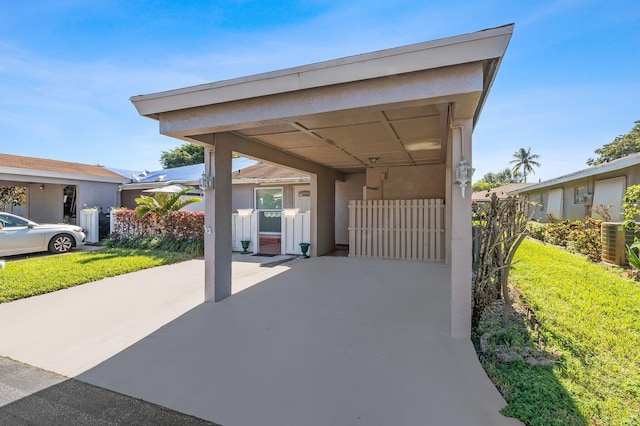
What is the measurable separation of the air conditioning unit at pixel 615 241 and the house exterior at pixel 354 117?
389cm

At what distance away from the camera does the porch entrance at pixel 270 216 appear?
37.1 ft

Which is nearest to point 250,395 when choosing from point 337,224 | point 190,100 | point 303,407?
point 303,407

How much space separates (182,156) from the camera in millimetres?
32656

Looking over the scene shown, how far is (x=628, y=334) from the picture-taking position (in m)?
3.36

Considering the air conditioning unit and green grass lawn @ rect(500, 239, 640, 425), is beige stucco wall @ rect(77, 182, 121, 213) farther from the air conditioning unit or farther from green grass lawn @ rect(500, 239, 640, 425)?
the air conditioning unit

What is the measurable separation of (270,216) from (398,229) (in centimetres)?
522

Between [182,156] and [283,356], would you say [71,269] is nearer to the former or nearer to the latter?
[283,356]

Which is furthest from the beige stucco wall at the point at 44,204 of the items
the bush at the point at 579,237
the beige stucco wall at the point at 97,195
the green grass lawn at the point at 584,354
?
the bush at the point at 579,237

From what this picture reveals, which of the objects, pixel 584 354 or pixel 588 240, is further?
pixel 588 240

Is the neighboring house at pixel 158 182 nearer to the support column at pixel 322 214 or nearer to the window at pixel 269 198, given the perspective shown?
the window at pixel 269 198

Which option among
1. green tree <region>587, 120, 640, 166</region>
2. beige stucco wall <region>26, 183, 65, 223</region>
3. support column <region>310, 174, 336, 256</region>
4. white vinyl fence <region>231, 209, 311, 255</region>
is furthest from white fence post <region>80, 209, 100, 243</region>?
green tree <region>587, 120, 640, 166</region>

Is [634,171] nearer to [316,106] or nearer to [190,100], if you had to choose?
[316,106]

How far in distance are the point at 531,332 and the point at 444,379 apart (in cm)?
170

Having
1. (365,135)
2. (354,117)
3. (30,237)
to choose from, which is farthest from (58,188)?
(354,117)
